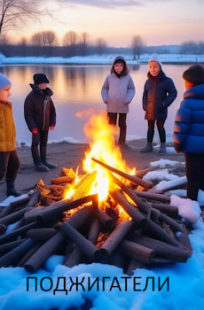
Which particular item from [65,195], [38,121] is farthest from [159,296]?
[38,121]

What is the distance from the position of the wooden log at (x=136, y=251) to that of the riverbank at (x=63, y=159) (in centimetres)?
244

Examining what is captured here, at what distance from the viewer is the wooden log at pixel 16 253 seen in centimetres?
318

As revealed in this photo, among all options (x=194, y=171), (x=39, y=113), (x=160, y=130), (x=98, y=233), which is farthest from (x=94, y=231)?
(x=160, y=130)

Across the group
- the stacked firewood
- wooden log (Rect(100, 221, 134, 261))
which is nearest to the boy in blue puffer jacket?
the stacked firewood

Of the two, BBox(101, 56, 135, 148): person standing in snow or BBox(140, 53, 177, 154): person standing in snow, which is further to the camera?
BBox(101, 56, 135, 148): person standing in snow

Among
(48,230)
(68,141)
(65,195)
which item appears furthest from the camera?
(68,141)

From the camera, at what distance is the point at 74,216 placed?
3477 mm

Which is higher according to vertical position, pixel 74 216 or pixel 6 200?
pixel 74 216

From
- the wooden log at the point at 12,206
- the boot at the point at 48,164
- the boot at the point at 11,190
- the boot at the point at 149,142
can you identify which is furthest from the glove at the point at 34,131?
the boot at the point at 149,142

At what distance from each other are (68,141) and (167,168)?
10.7ft

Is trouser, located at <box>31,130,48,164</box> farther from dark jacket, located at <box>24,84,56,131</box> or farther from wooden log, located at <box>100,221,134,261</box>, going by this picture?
wooden log, located at <box>100,221,134,261</box>

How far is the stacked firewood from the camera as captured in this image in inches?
122

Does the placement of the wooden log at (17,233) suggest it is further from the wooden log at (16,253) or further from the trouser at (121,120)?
the trouser at (121,120)

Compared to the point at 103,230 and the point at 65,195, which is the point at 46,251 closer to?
the point at 103,230
